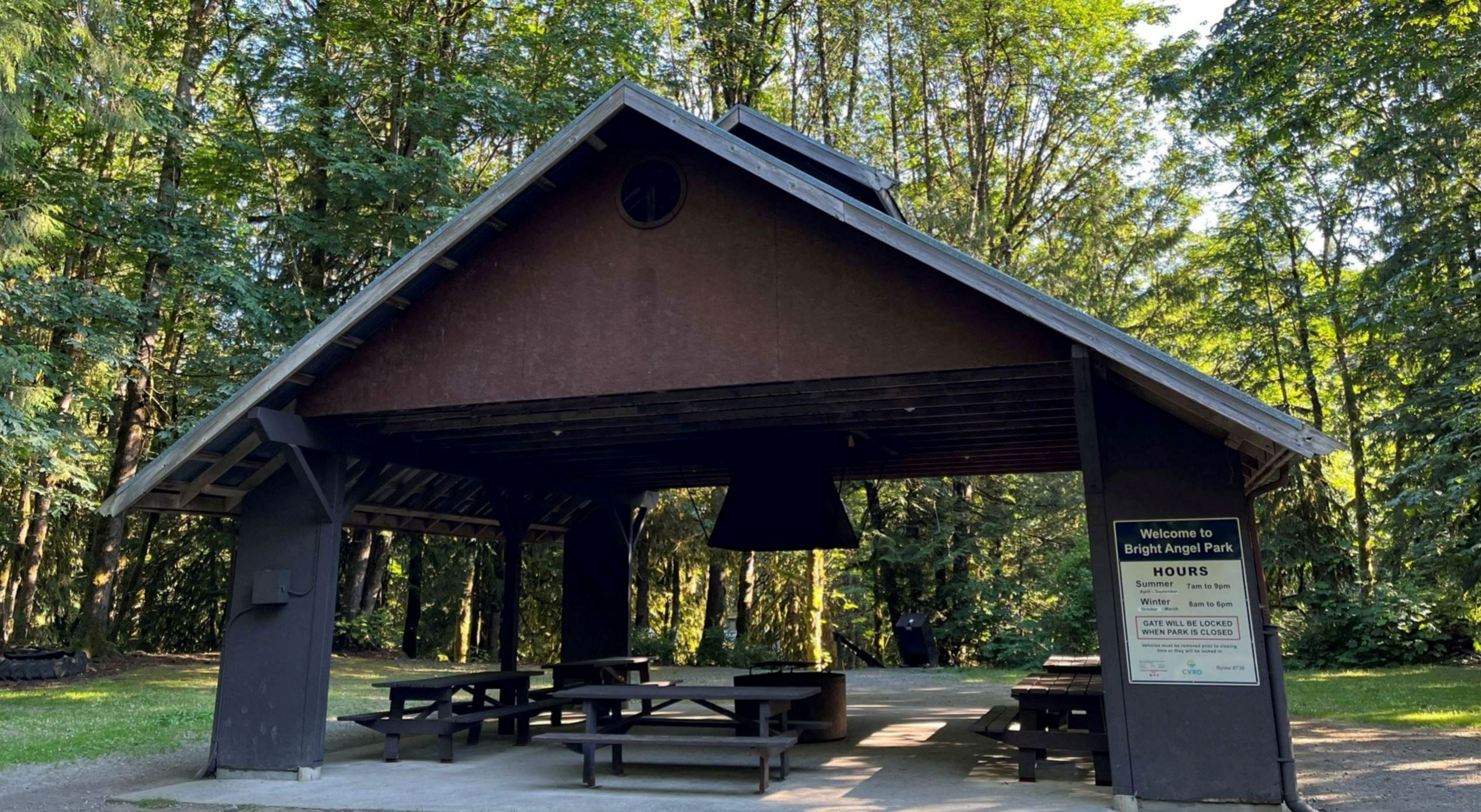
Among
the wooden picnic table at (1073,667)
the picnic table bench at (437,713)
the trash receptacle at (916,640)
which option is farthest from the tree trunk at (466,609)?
the wooden picnic table at (1073,667)

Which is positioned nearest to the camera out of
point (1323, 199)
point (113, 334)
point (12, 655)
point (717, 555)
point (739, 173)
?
point (739, 173)

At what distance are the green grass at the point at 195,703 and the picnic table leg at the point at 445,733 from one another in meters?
3.22

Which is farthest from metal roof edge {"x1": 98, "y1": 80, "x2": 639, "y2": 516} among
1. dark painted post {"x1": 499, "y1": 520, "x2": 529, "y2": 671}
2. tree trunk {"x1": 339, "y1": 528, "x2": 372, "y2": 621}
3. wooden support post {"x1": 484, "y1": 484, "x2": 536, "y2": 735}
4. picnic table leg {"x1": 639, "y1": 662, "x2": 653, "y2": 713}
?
tree trunk {"x1": 339, "y1": 528, "x2": 372, "y2": 621}

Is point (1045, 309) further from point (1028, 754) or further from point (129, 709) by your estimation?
point (129, 709)

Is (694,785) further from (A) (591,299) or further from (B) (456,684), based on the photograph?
(A) (591,299)

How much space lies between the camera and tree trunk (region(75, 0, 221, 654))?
54.4ft

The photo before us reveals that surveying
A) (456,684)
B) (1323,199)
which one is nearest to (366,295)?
(456,684)

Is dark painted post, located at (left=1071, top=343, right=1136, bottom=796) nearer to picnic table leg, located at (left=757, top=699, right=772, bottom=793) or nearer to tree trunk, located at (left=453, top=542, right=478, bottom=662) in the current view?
picnic table leg, located at (left=757, top=699, right=772, bottom=793)

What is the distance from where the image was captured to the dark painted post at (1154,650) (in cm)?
615

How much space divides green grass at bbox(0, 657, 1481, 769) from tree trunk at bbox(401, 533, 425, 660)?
5990 millimetres

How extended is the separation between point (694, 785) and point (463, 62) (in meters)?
16.0

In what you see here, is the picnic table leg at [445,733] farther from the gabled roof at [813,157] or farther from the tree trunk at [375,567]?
the tree trunk at [375,567]

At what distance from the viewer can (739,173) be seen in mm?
7211

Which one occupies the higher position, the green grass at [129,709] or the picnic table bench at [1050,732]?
the picnic table bench at [1050,732]
